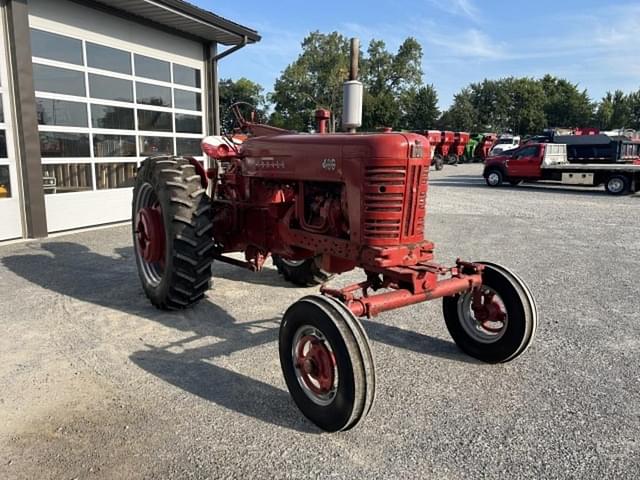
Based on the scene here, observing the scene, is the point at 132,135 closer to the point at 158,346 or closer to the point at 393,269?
the point at 158,346

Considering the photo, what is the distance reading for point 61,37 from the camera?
7789 millimetres

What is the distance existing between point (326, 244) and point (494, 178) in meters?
17.0

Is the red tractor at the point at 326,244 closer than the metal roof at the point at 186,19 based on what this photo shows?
Yes

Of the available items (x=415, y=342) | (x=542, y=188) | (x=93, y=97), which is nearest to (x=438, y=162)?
(x=542, y=188)

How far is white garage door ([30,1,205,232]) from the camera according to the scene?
303 inches

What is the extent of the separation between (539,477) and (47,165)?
25.3ft

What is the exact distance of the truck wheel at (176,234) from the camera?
13.7 feet

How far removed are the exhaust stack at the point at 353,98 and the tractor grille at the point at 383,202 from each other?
1102mm

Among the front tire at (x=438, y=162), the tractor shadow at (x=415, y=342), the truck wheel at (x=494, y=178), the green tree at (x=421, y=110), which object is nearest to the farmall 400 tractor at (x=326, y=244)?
the tractor shadow at (x=415, y=342)

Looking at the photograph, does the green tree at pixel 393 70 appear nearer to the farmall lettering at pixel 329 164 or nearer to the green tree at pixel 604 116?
the green tree at pixel 604 116

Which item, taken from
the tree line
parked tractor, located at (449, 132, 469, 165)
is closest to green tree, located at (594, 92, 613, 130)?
the tree line

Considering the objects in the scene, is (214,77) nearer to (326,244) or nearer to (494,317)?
(326,244)

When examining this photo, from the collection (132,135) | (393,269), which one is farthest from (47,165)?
(393,269)

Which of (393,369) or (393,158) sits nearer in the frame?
(393,158)
